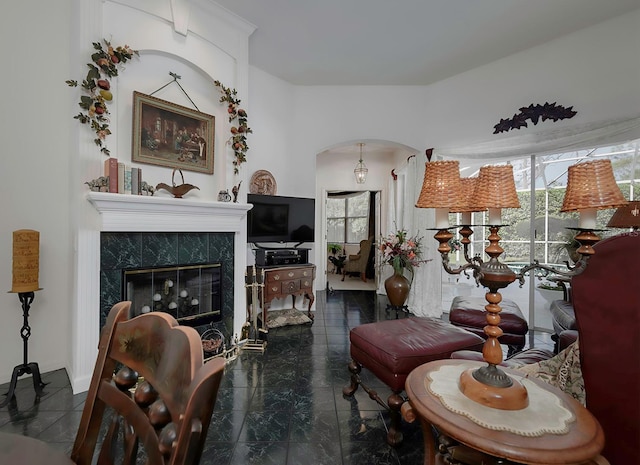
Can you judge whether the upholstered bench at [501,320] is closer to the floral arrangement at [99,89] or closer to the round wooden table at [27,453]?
the round wooden table at [27,453]

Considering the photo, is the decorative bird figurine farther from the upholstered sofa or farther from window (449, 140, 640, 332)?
window (449, 140, 640, 332)

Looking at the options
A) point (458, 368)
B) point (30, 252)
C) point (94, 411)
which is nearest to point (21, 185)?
point (30, 252)

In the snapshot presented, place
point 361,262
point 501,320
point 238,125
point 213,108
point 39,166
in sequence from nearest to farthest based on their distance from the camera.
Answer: point 39,166 < point 501,320 < point 213,108 < point 238,125 < point 361,262

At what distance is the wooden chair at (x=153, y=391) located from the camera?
0.41 m

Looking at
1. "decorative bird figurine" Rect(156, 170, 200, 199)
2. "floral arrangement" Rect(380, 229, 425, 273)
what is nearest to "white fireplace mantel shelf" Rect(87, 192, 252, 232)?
"decorative bird figurine" Rect(156, 170, 200, 199)

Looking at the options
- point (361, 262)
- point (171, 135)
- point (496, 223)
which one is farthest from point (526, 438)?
point (361, 262)

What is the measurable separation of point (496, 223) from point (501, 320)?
1880 mm

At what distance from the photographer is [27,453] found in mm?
575

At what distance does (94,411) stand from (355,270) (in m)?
6.54

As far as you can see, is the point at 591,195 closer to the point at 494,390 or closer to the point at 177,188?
the point at 494,390

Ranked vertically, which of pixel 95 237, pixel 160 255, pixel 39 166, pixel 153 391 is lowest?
pixel 153 391

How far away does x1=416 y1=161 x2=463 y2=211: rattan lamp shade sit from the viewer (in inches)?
46.0

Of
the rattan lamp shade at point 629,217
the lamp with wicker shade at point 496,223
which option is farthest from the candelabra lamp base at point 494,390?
the rattan lamp shade at point 629,217

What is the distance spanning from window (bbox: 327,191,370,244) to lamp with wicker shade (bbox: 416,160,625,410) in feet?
21.2
